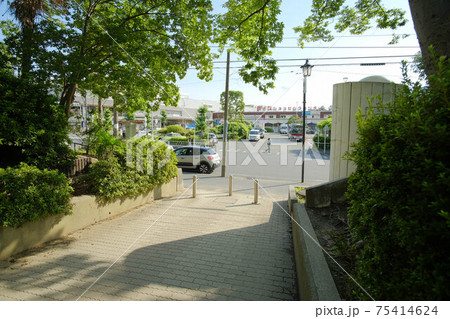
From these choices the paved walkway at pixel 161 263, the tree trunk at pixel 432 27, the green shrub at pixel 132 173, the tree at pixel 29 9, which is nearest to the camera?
the tree trunk at pixel 432 27

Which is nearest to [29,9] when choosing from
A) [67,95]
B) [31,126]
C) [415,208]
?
[67,95]

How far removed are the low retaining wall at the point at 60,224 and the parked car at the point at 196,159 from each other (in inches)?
316

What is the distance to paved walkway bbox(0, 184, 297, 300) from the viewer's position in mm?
3287

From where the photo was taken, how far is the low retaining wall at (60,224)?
4.10 m

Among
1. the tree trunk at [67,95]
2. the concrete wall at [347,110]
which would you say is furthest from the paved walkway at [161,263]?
the tree trunk at [67,95]

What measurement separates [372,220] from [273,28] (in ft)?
21.9

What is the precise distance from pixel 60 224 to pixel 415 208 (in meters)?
5.69

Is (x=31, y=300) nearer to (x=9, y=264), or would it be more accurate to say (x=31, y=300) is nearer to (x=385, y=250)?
(x=9, y=264)

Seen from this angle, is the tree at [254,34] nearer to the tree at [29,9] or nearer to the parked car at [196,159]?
the tree at [29,9]

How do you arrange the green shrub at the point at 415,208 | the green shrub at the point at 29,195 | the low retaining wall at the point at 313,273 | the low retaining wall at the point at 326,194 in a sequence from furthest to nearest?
the low retaining wall at the point at 326,194, the green shrub at the point at 29,195, the low retaining wall at the point at 313,273, the green shrub at the point at 415,208

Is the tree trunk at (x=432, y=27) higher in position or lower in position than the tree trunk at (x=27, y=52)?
lower

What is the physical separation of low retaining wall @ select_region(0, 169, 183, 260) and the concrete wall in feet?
18.7

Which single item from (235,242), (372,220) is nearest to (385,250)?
(372,220)

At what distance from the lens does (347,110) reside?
6.02 m
